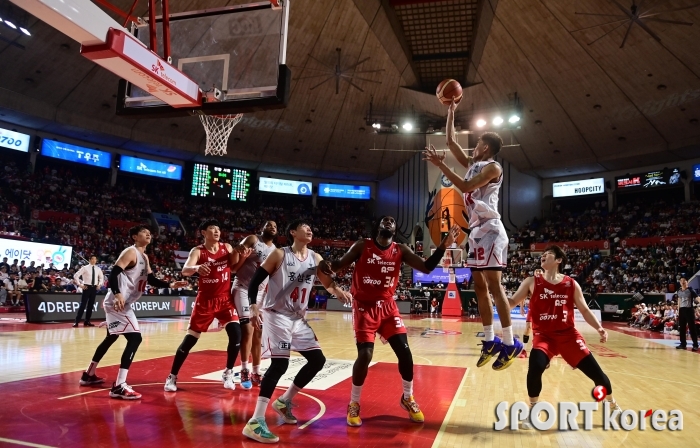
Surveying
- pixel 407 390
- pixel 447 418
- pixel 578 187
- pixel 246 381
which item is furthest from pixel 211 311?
pixel 578 187

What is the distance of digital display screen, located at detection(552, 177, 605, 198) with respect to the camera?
1341 inches

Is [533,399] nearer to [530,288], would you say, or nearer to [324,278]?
[530,288]

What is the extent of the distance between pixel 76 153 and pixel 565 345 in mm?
31908

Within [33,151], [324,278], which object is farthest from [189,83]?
[33,151]

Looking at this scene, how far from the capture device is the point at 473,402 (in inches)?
225

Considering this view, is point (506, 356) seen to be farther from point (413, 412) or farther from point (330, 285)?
point (330, 285)

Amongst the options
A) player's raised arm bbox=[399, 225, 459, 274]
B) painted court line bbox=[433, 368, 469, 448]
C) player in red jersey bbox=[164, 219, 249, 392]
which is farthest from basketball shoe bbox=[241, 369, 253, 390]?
player's raised arm bbox=[399, 225, 459, 274]

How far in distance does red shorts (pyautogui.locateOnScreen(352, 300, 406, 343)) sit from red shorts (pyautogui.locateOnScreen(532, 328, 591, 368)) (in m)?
1.47

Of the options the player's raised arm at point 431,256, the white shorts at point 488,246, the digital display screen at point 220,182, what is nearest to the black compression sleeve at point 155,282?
the player's raised arm at point 431,256

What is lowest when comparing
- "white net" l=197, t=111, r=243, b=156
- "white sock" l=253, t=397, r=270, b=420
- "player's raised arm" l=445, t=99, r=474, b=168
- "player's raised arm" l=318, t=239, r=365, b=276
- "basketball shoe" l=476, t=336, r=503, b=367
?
"white sock" l=253, t=397, r=270, b=420

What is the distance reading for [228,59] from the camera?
8.17 metres

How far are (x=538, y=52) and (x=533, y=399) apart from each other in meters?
20.4
